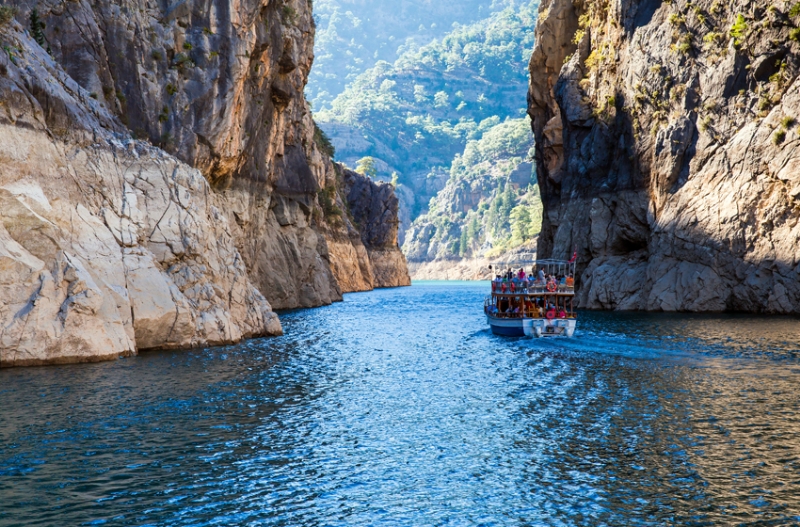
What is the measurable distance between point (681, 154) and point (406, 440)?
171 feet

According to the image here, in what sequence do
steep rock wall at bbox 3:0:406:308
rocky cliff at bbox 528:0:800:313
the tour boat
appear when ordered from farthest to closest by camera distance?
rocky cliff at bbox 528:0:800:313, the tour boat, steep rock wall at bbox 3:0:406:308

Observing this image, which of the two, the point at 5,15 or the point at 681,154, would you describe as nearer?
the point at 5,15

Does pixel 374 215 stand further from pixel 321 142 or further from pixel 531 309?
pixel 531 309

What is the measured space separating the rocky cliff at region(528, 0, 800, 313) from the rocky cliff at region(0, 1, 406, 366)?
3554 centimetres

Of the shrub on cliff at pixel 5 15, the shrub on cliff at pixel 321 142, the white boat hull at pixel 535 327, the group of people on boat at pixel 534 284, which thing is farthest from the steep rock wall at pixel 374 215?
the shrub on cliff at pixel 5 15

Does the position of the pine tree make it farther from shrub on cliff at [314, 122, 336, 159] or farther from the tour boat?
shrub on cliff at [314, 122, 336, 159]

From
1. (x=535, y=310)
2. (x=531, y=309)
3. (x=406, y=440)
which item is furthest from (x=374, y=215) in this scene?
(x=406, y=440)

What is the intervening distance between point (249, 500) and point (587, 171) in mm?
67533

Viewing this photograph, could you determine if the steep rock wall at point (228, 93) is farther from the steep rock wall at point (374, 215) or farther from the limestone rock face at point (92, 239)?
the steep rock wall at point (374, 215)

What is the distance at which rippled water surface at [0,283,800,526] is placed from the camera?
14.0 meters

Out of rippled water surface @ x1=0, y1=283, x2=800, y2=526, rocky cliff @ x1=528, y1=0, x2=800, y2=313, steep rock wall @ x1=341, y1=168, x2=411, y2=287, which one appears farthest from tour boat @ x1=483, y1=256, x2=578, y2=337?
steep rock wall @ x1=341, y1=168, x2=411, y2=287

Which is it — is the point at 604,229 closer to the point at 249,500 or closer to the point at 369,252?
the point at 249,500

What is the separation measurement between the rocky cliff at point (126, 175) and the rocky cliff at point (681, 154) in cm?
3554

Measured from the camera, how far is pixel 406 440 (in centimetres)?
1944
